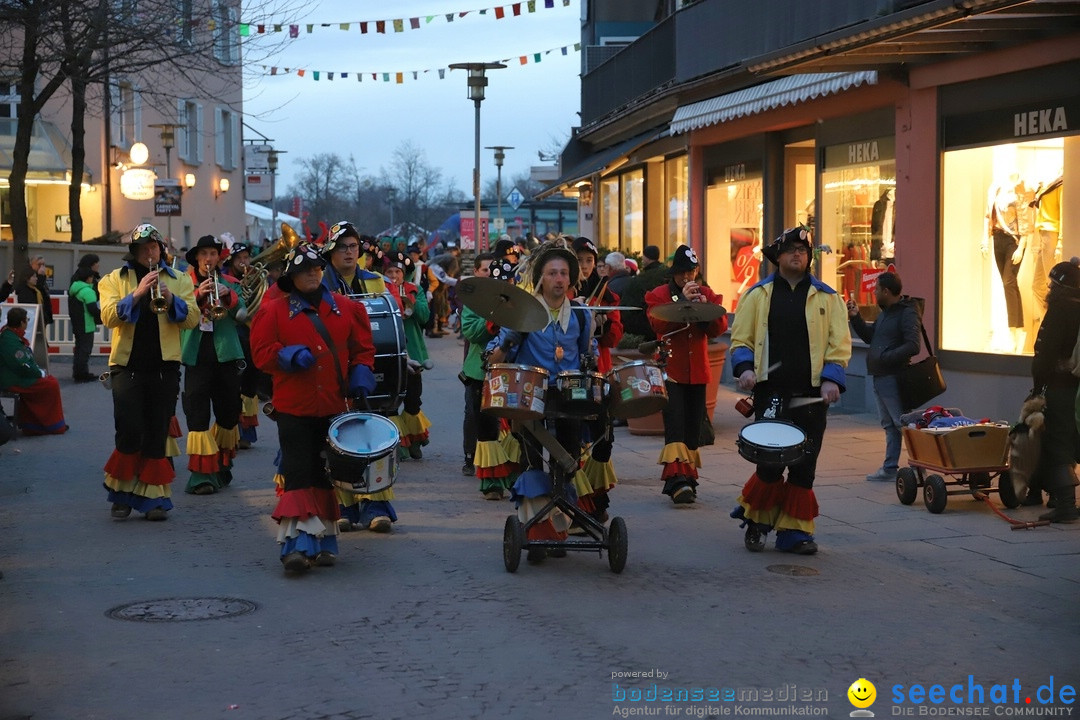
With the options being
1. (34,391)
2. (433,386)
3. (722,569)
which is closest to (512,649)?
(722,569)

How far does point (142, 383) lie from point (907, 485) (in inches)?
219

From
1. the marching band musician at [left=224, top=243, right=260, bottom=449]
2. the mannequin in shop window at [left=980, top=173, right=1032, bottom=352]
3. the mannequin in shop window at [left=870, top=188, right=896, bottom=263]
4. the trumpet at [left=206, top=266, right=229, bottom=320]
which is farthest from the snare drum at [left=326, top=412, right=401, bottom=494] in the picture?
the mannequin in shop window at [left=870, top=188, right=896, bottom=263]

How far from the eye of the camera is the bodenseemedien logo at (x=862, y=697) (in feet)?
17.9

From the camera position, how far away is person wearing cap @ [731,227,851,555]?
28.0ft

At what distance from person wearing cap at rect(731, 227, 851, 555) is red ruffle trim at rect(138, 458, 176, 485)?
4.12m

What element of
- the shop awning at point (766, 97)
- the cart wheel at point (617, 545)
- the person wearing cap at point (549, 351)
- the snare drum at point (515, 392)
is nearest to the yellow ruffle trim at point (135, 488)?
the person wearing cap at point (549, 351)

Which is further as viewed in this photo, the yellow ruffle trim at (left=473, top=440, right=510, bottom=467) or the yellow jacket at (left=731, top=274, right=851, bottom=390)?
the yellow ruffle trim at (left=473, top=440, right=510, bottom=467)

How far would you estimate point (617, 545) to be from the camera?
8008 mm

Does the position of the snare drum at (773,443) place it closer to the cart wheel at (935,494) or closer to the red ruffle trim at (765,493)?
the red ruffle trim at (765,493)

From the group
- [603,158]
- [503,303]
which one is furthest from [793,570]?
[603,158]

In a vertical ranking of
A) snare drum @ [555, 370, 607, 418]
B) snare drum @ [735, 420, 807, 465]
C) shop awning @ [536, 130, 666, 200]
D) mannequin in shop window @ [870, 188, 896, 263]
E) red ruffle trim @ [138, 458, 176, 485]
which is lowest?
red ruffle trim @ [138, 458, 176, 485]

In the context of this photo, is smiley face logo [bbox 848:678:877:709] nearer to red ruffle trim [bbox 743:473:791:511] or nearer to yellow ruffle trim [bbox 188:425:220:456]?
red ruffle trim [bbox 743:473:791:511]

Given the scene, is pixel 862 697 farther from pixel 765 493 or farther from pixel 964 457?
pixel 964 457

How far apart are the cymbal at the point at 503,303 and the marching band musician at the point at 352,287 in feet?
5.56
